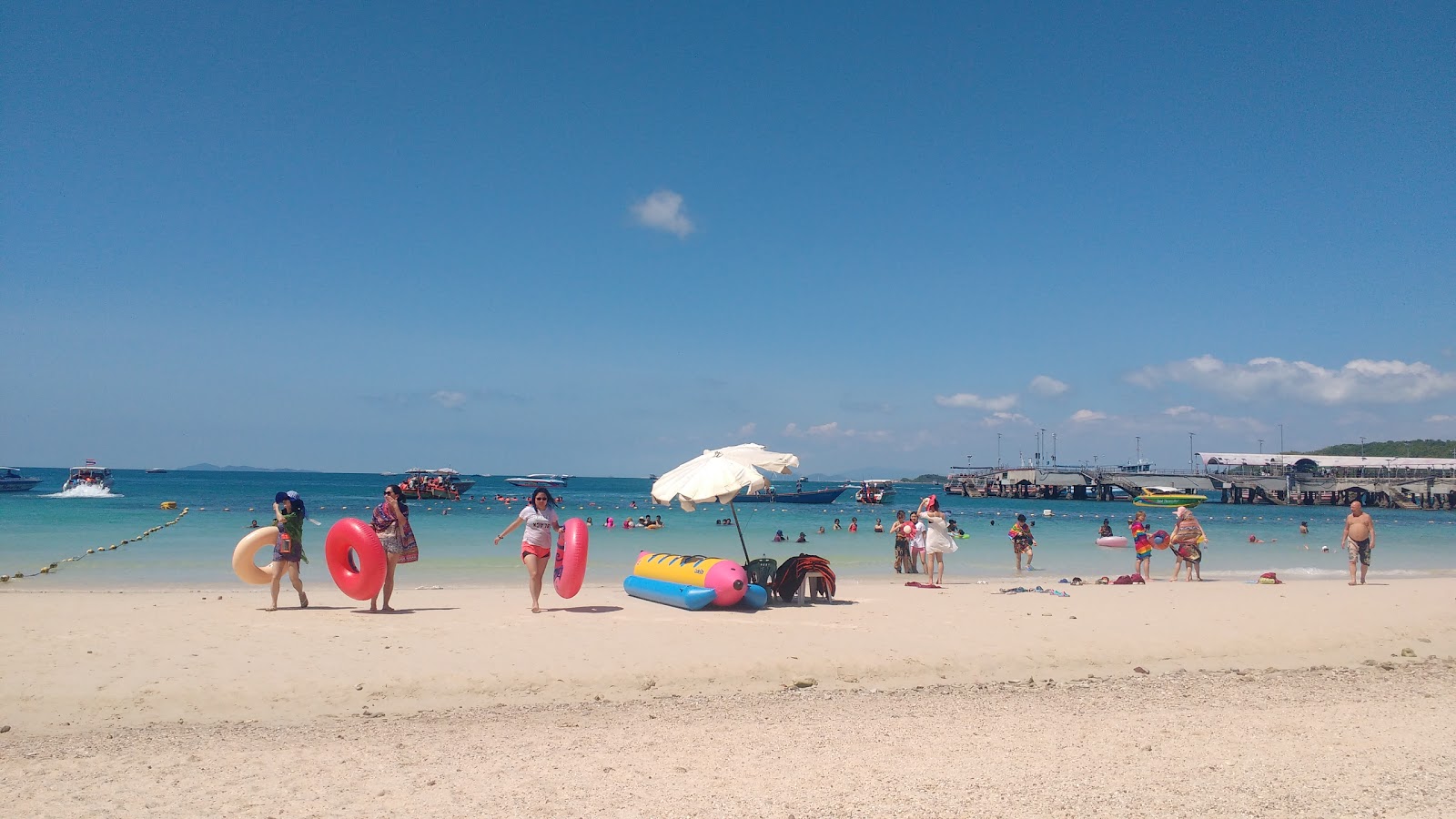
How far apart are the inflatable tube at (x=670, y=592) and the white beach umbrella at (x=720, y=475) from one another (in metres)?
0.92

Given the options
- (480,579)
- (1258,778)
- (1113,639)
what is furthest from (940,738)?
(480,579)

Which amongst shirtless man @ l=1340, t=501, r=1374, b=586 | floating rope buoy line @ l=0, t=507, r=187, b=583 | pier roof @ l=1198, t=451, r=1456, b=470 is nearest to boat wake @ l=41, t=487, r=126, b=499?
floating rope buoy line @ l=0, t=507, r=187, b=583

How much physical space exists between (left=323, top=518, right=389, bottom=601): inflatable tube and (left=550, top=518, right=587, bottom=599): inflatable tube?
1864 mm

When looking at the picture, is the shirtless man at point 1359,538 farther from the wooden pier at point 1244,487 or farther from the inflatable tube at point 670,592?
the wooden pier at point 1244,487

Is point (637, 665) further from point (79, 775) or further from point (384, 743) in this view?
point (79, 775)

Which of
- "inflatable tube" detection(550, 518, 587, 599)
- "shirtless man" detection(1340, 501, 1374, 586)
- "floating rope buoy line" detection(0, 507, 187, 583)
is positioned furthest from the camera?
"floating rope buoy line" detection(0, 507, 187, 583)

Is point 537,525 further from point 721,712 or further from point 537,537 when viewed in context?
point 721,712

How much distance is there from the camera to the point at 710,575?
412 inches

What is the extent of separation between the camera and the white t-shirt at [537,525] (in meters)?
9.91

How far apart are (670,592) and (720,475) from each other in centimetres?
152

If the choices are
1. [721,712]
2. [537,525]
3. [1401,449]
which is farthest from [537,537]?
[1401,449]

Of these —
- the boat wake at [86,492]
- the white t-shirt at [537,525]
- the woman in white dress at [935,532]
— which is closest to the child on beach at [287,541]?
the white t-shirt at [537,525]

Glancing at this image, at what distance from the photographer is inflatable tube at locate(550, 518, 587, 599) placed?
10.1 meters

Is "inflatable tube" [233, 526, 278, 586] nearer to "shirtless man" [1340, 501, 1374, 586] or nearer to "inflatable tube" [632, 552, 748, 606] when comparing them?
"inflatable tube" [632, 552, 748, 606]
